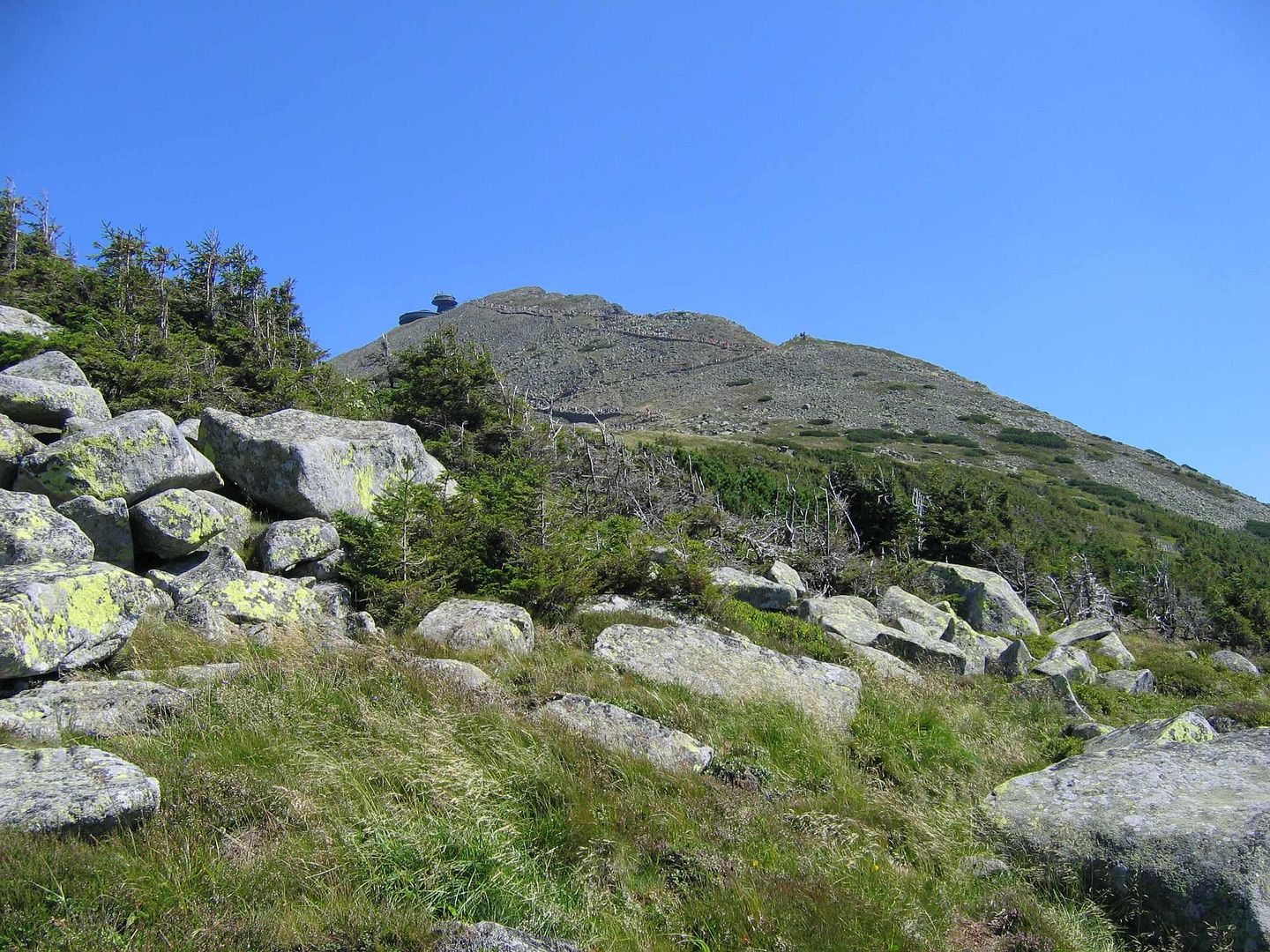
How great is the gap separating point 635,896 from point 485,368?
1671 cm

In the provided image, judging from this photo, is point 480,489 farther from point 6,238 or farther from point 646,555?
point 6,238

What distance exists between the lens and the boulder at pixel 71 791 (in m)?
3.79

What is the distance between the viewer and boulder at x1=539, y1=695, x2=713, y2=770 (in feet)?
19.2

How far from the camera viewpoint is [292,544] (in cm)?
993

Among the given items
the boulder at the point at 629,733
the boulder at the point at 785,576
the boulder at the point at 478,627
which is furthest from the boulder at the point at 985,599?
the boulder at the point at 629,733

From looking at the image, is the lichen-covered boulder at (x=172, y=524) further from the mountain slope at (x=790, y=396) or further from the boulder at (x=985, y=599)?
the mountain slope at (x=790, y=396)

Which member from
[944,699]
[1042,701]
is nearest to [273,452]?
[944,699]

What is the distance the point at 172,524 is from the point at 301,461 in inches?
80.8

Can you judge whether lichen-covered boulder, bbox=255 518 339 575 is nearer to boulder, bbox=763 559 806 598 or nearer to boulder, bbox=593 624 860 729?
boulder, bbox=593 624 860 729

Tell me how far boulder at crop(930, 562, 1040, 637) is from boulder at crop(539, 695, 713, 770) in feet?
46.6

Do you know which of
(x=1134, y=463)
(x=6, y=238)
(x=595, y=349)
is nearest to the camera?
(x=6, y=238)

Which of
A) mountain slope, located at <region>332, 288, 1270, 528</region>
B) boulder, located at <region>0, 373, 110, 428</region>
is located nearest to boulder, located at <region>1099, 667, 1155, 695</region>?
boulder, located at <region>0, 373, 110, 428</region>

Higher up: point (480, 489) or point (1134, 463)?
point (1134, 463)

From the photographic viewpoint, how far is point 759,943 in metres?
3.86
